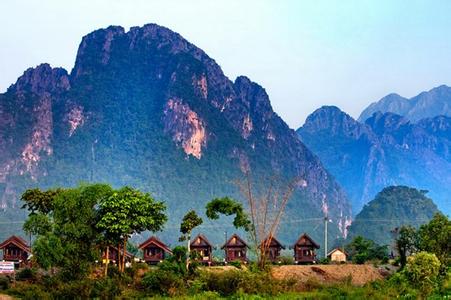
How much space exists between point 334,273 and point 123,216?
52.4 ft

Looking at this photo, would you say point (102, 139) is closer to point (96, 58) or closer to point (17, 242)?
point (96, 58)

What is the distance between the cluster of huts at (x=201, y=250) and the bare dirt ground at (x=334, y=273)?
5151 mm

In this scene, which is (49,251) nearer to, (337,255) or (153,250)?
(153,250)

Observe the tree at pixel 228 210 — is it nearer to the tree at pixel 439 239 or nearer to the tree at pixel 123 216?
the tree at pixel 123 216

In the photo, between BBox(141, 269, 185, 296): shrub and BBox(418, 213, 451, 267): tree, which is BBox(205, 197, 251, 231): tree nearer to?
BBox(141, 269, 185, 296): shrub

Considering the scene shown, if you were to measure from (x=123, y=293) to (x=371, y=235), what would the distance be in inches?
3686

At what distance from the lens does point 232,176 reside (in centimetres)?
15025

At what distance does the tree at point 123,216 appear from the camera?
114 feet

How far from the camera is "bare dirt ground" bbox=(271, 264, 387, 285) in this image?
40375mm

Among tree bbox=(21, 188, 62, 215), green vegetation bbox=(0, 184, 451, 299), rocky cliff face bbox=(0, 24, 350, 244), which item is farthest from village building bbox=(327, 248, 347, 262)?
rocky cliff face bbox=(0, 24, 350, 244)

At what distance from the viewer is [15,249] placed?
169 ft

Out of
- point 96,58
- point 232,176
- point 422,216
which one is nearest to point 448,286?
point 422,216

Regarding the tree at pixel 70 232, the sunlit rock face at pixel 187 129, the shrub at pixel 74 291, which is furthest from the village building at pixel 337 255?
the sunlit rock face at pixel 187 129

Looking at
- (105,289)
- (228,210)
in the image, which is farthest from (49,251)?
(228,210)
